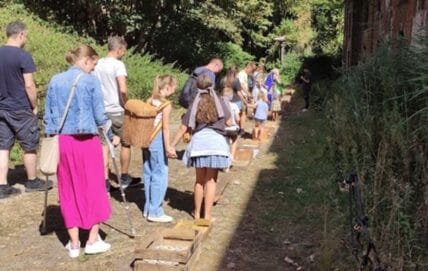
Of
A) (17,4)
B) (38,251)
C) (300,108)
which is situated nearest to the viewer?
(38,251)

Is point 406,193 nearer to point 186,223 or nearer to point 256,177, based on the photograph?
point 186,223

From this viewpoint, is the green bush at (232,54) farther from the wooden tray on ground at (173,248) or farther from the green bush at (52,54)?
the wooden tray on ground at (173,248)

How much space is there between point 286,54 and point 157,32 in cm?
1415

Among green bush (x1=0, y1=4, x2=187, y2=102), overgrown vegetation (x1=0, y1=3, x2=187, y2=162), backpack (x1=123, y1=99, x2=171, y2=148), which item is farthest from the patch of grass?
green bush (x1=0, y1=4, x2=187, y2=102)

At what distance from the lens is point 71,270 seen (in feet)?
15.0

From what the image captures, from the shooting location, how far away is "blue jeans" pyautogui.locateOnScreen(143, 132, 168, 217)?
5.67 metres

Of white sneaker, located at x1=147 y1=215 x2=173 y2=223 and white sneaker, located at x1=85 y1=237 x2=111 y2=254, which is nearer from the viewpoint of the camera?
white sneaker, located at x1=85 y1=237 x2=111 y2=254

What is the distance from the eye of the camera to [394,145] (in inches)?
179

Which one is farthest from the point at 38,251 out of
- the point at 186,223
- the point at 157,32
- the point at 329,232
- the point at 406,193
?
the point at 157,32

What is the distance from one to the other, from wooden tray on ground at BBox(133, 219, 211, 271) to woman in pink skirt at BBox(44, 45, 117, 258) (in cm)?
57

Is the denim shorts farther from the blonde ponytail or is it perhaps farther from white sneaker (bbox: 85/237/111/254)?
white sneaker (bbox: 85/237/111/254)

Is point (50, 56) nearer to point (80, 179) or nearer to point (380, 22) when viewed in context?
point (380, 22)

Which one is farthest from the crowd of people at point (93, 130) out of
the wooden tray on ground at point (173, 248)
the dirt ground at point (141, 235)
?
the wooden tray on ground at point (173, 248)

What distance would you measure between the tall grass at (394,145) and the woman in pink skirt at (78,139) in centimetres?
239
